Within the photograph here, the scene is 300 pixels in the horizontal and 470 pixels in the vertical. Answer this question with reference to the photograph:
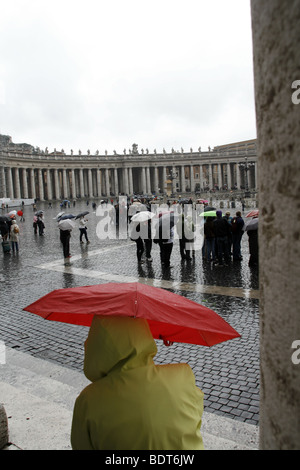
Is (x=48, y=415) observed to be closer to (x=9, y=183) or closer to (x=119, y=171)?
(x=9, y=183)

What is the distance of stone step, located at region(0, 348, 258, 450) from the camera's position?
11.2ft

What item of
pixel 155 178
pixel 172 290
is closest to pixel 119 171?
pixel 155 178

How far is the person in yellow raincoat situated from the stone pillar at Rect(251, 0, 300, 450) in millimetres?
633

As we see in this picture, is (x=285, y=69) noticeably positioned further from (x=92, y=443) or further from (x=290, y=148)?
(x=92, y=443)

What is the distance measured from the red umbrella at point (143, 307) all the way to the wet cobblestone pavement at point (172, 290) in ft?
6.84

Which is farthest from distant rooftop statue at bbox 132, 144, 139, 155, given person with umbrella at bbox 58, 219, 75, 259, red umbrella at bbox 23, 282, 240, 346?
red umbrella at bbox 23, 282, 240, 346

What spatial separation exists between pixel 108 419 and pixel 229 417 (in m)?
2.62

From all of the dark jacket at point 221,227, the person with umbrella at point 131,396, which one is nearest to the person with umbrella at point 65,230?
the dark jacket at point 221,227

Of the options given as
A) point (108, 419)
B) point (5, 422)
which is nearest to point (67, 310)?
point (108, 419)

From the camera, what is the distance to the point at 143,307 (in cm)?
223

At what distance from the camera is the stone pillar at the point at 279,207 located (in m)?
1.13

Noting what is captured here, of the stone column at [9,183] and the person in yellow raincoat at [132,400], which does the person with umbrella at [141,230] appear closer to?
the person in yellow raincoat at [132,400]

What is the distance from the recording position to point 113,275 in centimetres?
1175

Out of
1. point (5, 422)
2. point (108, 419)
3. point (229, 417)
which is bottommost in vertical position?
point (229, 417)
